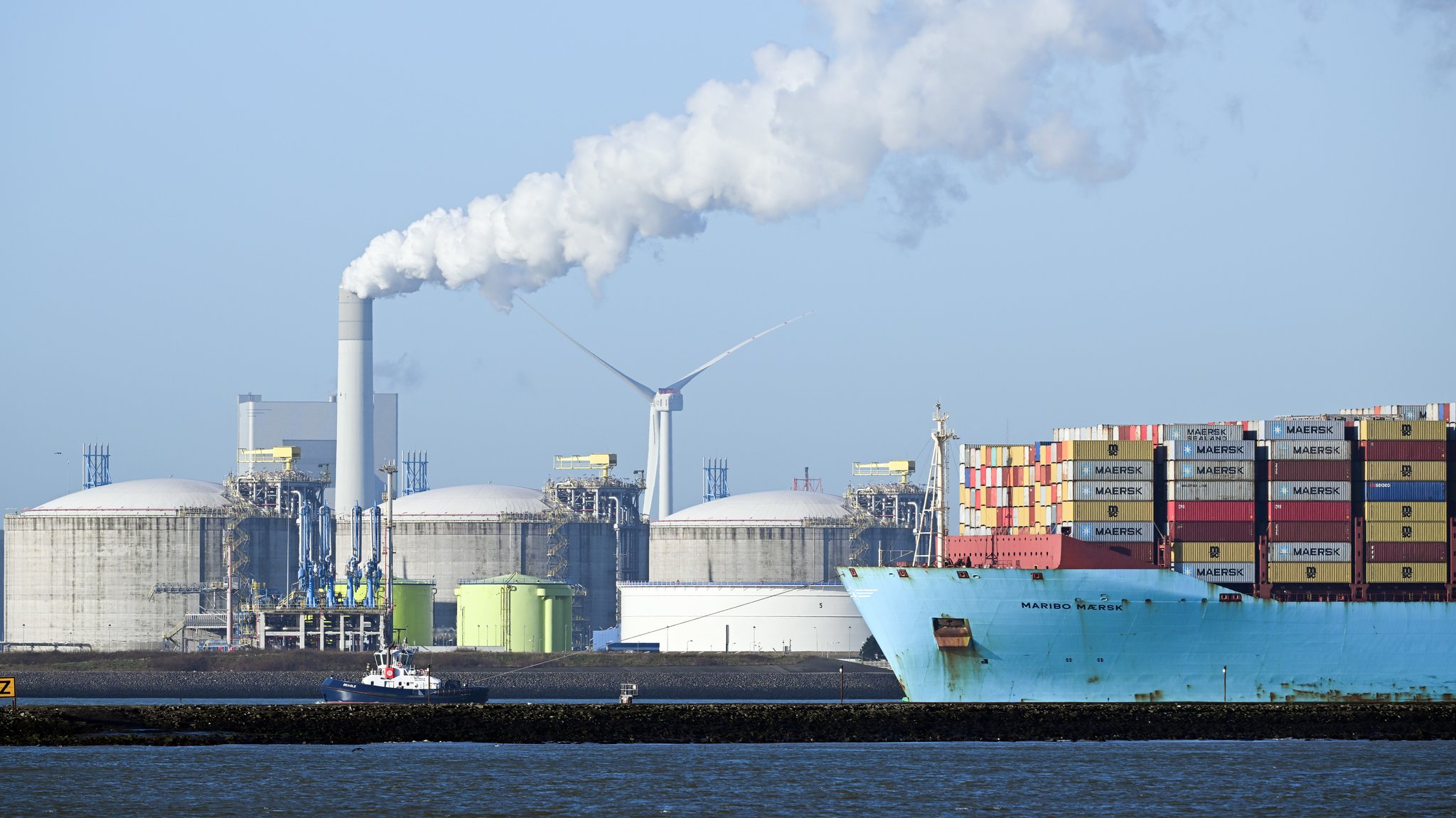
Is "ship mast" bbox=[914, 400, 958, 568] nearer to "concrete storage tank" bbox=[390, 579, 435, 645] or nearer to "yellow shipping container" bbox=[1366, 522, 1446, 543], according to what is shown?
"yellow shipping container" bbox=[1366, 522, 1446, 543]

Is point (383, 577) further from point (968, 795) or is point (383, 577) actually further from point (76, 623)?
point (968, 795)

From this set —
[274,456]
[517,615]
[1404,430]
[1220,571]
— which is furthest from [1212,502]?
[274,456]

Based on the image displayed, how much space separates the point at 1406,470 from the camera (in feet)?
307

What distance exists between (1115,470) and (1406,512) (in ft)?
38.1

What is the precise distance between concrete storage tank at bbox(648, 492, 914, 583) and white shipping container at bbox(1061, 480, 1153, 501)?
255ft

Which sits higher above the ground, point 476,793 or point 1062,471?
point 1062,471

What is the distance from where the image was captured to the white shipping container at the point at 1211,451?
93312mm

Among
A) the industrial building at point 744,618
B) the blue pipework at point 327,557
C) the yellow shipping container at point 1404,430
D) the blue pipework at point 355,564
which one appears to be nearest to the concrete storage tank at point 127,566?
the blue pipework at point 327,557

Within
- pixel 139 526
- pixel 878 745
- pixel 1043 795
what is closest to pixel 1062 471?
pixel 878 745

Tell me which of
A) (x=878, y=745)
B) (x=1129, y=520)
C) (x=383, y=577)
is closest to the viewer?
(x=878, y=745)

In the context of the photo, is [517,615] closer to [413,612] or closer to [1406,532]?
[413,612]

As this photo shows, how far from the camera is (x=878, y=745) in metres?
85.9

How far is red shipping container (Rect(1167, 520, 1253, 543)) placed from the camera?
9306 centimetres

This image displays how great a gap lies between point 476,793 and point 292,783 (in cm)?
606
